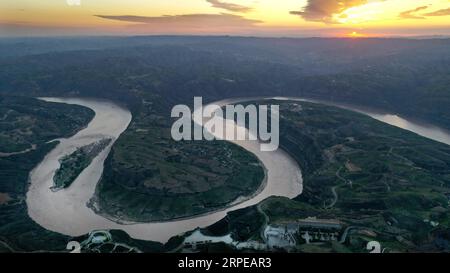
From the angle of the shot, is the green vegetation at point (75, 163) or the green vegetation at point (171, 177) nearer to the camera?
the green vegetation at point (171, 177)

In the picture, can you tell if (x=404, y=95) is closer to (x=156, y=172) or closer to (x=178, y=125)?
(x=178, y=125)

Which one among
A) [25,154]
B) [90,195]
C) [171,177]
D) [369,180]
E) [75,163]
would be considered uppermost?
[25,154]

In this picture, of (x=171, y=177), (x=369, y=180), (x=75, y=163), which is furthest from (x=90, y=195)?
(x=369, y=180)

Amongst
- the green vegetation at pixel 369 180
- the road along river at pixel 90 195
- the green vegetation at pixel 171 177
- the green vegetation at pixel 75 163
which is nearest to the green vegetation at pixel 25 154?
the road along river at pixel 90 195

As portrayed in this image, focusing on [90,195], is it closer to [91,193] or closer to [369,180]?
[91,193]

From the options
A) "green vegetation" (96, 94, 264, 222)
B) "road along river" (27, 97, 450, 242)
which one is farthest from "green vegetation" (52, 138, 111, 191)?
"green vegetation" (96, 94, 264, 222)

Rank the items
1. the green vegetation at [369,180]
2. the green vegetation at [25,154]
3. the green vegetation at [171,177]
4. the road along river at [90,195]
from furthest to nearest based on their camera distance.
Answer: the green vegetation at [171,177]
the road along river at [90,195]
the green vegetation at [25,154]
the green vegetation at [369,180]

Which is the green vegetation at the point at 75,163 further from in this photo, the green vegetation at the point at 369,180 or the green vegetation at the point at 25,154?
the green vegetation at the point at 369,180
